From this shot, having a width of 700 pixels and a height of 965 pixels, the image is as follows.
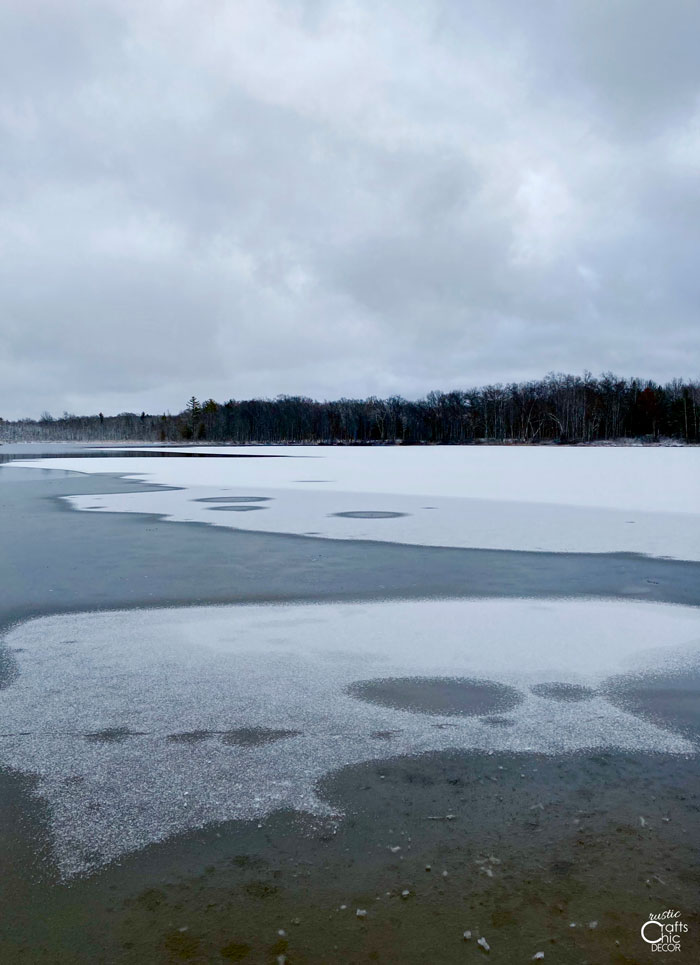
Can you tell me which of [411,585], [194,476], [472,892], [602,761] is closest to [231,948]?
[472,892]

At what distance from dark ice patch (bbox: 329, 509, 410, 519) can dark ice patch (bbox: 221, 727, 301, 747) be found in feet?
33.5

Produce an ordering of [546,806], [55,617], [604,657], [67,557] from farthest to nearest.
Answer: [67,557], [55,617], [604,657], [546,806]

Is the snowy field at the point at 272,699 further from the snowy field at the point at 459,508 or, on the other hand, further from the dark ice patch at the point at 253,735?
the snowy field at the point at 459,508

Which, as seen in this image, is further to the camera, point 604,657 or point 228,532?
point 228,532

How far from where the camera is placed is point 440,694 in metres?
4.56

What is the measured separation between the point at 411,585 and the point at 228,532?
16.7ft

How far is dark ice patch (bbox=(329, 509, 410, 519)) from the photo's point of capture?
14172mm

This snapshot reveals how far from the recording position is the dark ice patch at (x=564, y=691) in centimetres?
448

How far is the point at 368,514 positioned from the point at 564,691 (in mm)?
10130

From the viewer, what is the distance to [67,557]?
385 inches

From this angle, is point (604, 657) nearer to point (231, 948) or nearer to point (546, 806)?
point (546, 806)

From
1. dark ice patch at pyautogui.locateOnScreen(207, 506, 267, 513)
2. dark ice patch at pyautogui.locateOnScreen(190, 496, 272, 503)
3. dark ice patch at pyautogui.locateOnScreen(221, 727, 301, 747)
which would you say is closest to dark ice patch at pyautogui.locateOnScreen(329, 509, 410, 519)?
dark ice patch at pyautogui.locateOnScreen(207, 506, 267, 513)

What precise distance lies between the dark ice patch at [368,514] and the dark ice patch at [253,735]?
33.5 ft

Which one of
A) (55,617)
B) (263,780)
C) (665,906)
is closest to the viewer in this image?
(665,906)
